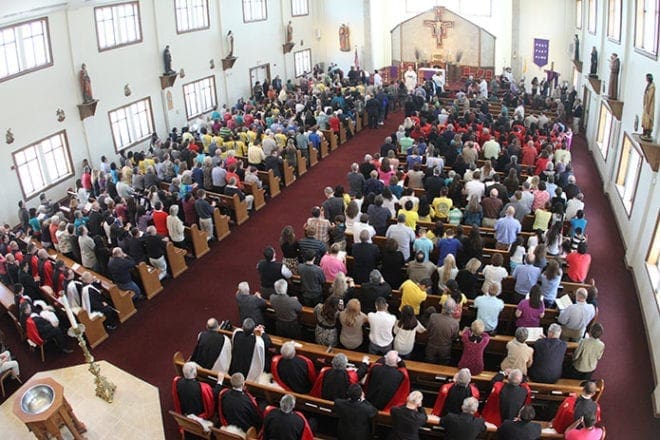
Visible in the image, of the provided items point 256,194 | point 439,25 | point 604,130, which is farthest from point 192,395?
point 439,25

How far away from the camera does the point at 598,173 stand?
1450 cm

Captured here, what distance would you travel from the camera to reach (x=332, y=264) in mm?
8539

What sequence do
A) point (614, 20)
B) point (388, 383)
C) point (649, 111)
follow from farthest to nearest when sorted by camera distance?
point (614, 20), point (649, 111), point (388, 383)

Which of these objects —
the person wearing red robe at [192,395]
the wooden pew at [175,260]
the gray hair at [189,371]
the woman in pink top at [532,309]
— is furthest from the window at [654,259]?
the wooden pew at [175,260]

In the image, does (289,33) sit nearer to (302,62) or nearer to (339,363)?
(302,62)

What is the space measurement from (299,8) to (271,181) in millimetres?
13626

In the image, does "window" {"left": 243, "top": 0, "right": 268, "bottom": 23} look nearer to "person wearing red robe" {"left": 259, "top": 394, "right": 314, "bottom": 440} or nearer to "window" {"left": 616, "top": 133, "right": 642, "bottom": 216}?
"window" {"left": 616, "top": 133, "right": 642, "bottom": 216}

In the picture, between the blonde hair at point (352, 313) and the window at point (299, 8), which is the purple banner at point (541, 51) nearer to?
the window at point (299, 8)

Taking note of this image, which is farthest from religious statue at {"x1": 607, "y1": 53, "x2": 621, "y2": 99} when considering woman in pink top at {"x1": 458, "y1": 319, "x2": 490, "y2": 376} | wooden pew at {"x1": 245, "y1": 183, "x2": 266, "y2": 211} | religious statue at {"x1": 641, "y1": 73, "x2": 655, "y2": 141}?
woman in pink top at {"x1": 458, "y1": 319, "x2": 490, "y2": 376}

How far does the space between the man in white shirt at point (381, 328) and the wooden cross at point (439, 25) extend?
20.1m

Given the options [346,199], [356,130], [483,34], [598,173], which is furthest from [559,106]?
[346,199]

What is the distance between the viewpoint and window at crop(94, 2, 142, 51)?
14.9 metres

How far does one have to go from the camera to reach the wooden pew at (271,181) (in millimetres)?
13617

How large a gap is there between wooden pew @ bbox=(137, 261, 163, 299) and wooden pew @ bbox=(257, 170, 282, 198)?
4217 millimetres
